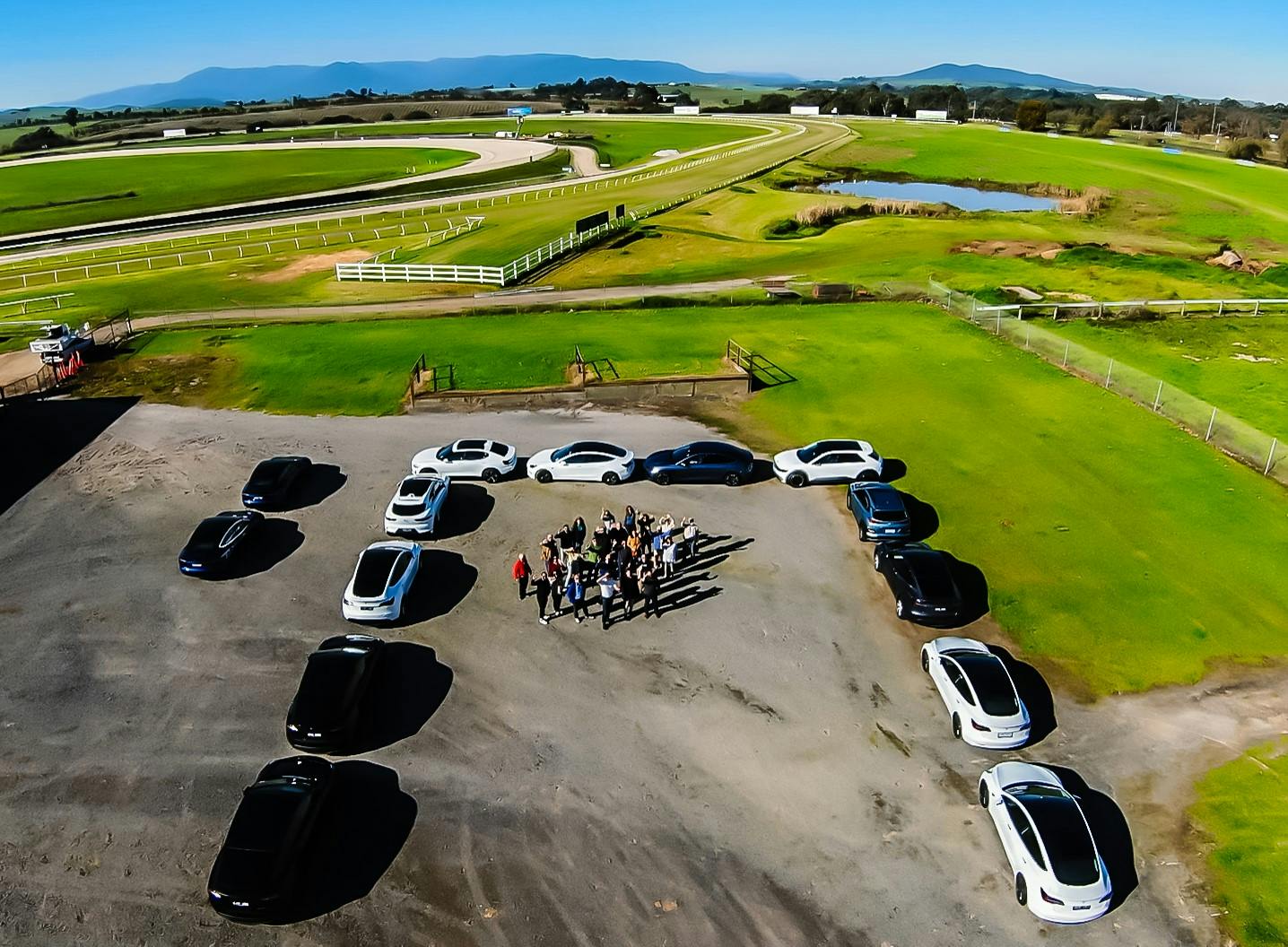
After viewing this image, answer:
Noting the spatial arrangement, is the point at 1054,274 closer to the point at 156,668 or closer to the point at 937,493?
the point at 937,493

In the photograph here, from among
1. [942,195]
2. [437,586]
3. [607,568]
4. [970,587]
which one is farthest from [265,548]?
[942,195]

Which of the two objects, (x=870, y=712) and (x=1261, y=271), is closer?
(x=870, y=712)

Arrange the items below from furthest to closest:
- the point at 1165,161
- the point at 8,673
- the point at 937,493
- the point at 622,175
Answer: the point at 1165,161, the point at 622,175, the point at 937,493, the point at 8,673

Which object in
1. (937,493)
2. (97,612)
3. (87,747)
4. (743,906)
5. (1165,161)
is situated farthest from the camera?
(1165,161)

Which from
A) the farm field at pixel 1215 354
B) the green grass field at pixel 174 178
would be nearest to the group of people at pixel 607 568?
the farm field at pixel 1215 354

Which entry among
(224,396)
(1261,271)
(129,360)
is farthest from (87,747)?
(1261,271)

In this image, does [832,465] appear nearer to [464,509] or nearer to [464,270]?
[464,509]
